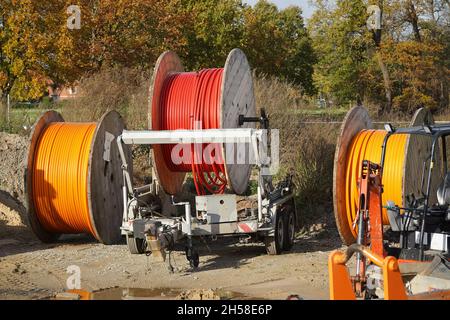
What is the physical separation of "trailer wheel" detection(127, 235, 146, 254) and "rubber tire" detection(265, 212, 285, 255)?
1.91 m

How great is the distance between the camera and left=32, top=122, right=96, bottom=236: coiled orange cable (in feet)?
38.9

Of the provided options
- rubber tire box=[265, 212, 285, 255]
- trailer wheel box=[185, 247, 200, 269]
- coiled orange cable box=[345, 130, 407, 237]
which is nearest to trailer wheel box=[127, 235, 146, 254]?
trailer wheel box=[185, 247, 200, 269]

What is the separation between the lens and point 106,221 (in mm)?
12188

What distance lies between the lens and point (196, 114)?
11.7m

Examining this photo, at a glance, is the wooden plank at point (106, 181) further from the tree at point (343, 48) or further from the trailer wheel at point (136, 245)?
the tree at point (343, 48)

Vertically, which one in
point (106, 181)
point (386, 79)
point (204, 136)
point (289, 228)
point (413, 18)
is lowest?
point (289, 228)

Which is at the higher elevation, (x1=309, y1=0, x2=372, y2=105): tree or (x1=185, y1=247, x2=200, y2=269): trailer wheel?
(x1=309, y1=0, x2=372, y2=105): tree

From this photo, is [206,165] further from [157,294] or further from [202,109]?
[157,294]

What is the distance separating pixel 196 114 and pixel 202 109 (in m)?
0.12

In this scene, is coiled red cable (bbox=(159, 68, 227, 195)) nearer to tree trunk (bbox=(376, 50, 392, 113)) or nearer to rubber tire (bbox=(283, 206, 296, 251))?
rubber tire (bbox=(283, 206, 296, 251))

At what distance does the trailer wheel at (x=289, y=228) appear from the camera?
11.8 m

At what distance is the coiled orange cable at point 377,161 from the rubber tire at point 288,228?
3.14 feet

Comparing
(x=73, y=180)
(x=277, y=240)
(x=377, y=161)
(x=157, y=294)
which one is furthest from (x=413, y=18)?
Answer: (x=157, y=294)
